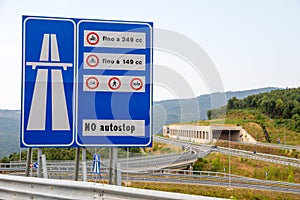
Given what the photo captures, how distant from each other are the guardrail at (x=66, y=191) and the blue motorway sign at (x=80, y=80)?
1432 mm

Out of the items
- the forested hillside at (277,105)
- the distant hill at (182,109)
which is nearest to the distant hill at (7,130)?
the distant hill at (182,109)

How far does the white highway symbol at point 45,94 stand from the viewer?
30.3 feet

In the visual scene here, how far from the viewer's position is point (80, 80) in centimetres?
930

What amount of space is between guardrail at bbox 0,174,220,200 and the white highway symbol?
1396 mm

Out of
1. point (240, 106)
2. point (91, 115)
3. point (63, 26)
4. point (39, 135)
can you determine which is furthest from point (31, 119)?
point (240, 106)

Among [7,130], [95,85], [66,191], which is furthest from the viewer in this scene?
[7,130]

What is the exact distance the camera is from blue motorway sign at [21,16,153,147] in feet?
30.3

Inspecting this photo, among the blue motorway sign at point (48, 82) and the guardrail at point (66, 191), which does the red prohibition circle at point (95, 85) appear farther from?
the guardrail at point (66, 191)

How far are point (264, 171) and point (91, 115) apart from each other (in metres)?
37.6

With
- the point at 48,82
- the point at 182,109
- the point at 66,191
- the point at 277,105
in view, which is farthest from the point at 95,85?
the point at 277,105

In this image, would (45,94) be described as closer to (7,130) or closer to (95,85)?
(95,85)

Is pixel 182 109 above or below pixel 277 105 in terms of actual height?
below

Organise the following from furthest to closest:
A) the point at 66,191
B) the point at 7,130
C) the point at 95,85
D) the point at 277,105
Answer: the point at 277,105
the point at 7,130
the point at 95,85
the point at 66,191

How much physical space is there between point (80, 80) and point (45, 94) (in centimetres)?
66
